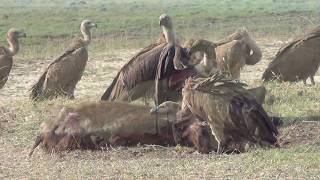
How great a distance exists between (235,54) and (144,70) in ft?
7.26

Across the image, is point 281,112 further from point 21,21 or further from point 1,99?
point 21,21

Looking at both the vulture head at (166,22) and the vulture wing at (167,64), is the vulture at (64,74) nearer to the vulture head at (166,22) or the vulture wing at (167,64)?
the vulture head at (166,22)

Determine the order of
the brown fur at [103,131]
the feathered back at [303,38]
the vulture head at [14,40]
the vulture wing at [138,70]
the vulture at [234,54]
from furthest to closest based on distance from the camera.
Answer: the vulture head at [14,40], the feathered back at [303,38], the vulture at [234,54], the vulture wing at [138,70], the brown fur at [103,131]

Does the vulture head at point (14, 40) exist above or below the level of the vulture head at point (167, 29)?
below

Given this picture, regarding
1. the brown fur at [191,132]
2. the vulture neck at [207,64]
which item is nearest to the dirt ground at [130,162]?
the brown fur at [191,132]

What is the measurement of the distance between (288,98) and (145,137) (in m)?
3.20

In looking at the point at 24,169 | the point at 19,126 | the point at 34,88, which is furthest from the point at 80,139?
the point at 34,88

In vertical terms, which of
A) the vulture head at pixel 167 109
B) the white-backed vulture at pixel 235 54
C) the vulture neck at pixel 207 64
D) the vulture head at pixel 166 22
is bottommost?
the white-backed vulture at pixel 235 54

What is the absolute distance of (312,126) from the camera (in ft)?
24.8

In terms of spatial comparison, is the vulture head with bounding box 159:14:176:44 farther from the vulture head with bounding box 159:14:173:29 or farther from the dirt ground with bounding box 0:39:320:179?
the dirt ground with bounding box 0:39:320:179

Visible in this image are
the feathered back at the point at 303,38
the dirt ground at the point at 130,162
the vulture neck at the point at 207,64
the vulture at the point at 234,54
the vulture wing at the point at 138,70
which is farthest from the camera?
the feathered back at the point at 303,38

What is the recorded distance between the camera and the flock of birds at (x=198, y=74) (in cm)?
689

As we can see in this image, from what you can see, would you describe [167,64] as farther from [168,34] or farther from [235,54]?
[235,54]

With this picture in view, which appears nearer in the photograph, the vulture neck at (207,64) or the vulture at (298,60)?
the vulture neck at (207,64)
